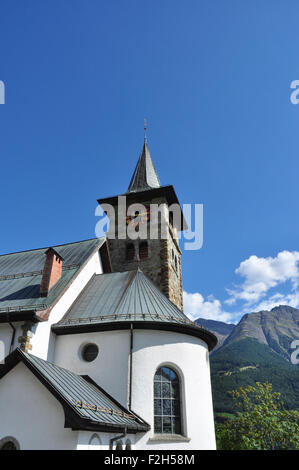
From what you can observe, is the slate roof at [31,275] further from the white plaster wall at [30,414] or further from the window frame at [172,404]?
the window frame at [172,404]

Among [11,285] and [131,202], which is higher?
[131,202]

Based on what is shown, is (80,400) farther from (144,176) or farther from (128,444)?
(144,176)

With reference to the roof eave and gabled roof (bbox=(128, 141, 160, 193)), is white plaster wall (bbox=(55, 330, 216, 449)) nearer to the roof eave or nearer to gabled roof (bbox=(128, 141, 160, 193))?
the roof eave

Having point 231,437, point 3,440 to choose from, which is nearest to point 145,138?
point 231,437

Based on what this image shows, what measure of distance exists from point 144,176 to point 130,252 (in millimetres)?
8402

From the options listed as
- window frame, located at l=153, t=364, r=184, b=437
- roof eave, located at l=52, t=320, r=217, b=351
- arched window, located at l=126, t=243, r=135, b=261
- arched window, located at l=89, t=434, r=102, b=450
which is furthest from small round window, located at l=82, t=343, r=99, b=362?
arched window, located at l=126, t=243, r=135, b=261

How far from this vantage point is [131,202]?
26.5m

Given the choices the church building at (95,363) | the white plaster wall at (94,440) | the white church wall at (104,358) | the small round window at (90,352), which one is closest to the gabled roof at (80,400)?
the church building at (95,363)

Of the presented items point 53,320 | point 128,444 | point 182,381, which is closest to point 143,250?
point 53,320

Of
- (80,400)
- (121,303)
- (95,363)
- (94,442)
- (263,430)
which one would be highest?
(121,303)

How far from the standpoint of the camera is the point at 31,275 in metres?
16.8

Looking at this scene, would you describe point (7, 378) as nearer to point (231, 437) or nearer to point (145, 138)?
point (231, 437)

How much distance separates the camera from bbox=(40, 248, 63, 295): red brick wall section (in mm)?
A: 14508
